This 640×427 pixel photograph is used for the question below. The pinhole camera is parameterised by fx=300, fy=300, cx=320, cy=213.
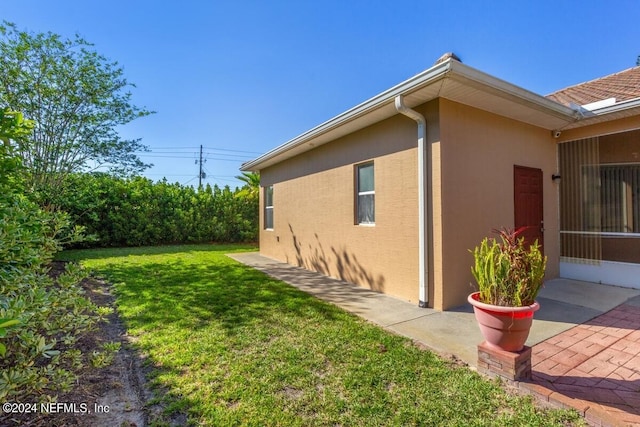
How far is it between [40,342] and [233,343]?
194 centimetres

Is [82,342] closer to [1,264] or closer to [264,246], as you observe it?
Answer: [1,264]

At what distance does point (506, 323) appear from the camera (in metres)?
2.62

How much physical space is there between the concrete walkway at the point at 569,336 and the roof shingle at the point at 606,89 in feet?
12.3

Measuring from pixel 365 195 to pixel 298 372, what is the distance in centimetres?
431

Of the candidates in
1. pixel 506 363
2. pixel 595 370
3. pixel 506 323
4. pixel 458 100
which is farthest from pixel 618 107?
pixel 506 363

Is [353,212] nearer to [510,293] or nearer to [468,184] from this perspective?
[468,184]

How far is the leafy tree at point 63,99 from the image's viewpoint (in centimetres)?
728

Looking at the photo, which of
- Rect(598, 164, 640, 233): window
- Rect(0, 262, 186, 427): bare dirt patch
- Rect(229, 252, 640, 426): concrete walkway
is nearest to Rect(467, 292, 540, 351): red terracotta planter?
Rect(229, 252, 640, 426): concrete walkway

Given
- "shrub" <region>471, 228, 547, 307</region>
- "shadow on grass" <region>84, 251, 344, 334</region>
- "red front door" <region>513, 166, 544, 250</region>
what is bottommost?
"shadow on grass" <region>84, 251, 344, 334</region>

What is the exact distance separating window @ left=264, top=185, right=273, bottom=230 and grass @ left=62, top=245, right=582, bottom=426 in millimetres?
6376

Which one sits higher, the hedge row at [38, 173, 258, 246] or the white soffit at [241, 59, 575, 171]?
the white soffit at [241, 59, 575, 171]

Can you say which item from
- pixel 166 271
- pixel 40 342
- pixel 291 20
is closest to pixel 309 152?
pixel 291 20

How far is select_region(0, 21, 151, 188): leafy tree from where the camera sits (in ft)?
23.9

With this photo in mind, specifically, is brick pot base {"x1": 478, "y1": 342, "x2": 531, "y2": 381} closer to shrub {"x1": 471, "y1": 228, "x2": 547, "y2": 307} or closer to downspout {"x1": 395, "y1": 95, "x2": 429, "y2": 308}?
shrub {"x1": 471, "y1": 228, "x2": 547, "y2": 307}
